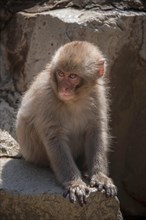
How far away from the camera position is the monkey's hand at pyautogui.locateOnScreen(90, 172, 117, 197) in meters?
4.66

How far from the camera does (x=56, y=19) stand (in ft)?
19.4

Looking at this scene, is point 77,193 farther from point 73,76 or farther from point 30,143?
point 73,76

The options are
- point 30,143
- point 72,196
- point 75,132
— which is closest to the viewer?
point 72,196

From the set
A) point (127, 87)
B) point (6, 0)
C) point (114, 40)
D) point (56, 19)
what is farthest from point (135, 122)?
point (6, 0)

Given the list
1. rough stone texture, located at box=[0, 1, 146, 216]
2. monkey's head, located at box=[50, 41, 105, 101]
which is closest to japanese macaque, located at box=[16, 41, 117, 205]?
monkey's head, located at box=[50, 41, 105, 101]

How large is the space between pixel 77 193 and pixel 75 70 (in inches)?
36.9

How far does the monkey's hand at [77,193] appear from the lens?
4.53 metres

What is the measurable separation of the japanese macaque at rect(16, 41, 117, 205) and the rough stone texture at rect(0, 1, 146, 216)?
3.22 ft

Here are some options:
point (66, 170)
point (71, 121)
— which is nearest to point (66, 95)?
point (71, 121)

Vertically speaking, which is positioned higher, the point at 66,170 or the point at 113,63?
the point at 113,63

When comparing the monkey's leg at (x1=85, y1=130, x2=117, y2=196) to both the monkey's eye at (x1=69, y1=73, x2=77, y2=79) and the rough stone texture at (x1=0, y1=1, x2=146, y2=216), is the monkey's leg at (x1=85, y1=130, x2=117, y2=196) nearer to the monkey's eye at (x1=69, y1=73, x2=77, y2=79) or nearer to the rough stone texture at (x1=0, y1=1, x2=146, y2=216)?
the monkey's eye at (x1=69, y1=73, x2=77, y2=79)

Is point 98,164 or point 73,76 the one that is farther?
point 98,164

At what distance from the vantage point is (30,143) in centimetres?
511

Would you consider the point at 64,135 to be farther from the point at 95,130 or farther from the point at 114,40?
the point at 114,40
